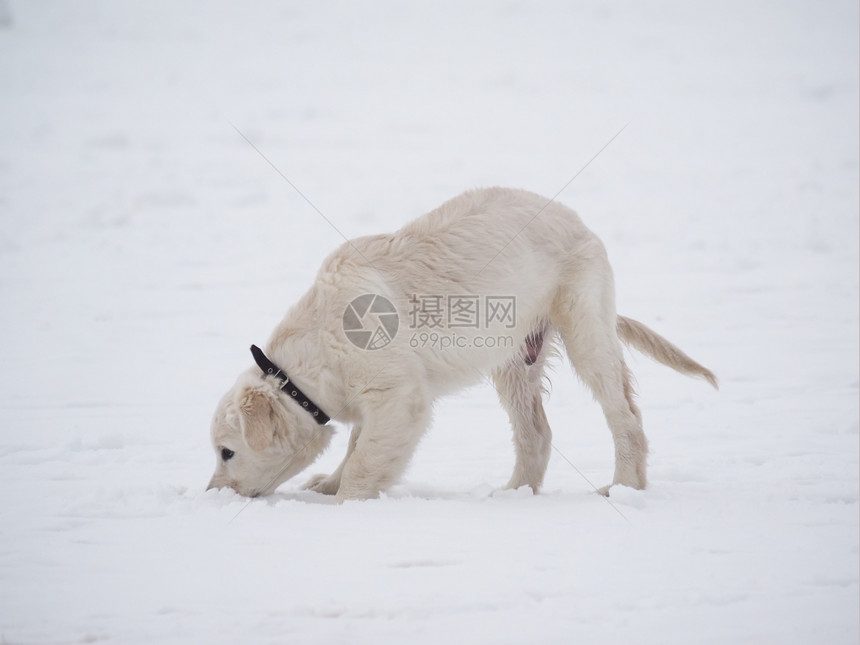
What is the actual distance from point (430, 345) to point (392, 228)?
7.55 m

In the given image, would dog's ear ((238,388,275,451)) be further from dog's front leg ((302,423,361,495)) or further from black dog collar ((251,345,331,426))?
dog's front leg ((302,423,361,495))

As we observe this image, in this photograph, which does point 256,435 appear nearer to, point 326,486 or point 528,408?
point 326,486

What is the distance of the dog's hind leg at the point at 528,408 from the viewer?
535 cm

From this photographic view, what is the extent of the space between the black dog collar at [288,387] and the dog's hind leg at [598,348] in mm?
1572

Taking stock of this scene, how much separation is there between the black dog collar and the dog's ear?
0.12 m

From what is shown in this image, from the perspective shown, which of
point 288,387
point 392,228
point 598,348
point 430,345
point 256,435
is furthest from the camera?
point 392,228

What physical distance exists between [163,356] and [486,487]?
421cm

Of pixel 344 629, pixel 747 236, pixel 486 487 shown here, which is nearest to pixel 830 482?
pixel 486 487

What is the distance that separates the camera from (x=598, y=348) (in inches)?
202

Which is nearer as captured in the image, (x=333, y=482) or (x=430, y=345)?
(x=430, y=345)

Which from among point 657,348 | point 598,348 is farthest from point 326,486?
point 657,348

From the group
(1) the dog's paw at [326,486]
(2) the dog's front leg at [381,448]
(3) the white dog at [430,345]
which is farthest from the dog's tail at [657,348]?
(1) the dog's paw at [326,486]

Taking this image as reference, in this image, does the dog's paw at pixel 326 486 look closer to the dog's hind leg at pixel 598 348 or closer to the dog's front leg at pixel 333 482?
the dog's front leg at pixel 333 482

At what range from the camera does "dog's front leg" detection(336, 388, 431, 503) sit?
464cm
